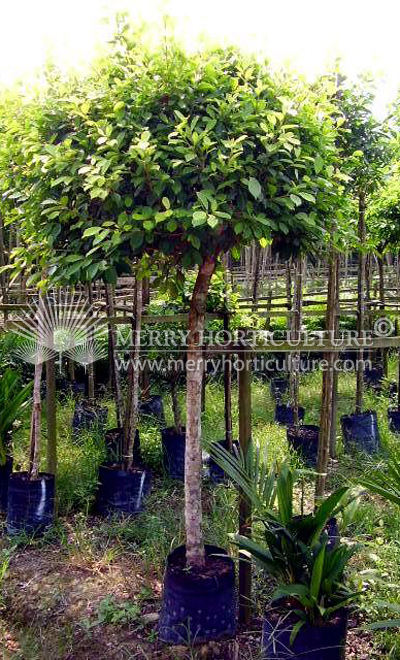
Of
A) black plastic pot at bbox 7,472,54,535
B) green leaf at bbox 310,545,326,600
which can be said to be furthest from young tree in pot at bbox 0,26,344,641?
black plastic pot at bbox 7,472,54,535

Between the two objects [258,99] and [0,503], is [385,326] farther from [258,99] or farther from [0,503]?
[258,99]

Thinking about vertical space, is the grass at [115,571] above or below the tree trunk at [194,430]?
below

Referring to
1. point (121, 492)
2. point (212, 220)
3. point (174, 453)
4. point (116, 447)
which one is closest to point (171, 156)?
point (212, 220)

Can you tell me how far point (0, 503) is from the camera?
4.02 metres

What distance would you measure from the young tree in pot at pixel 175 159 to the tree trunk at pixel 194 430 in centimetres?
27

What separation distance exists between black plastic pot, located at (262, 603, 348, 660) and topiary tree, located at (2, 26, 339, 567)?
142 cm

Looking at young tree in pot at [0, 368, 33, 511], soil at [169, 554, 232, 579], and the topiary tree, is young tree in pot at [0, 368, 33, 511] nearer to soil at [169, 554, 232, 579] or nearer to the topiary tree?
soil at [169, 554, 232, 579]

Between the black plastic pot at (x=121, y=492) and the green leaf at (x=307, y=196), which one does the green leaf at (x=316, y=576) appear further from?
the black plastic pot at (x=121, y=492)

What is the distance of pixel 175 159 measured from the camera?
7.22 feet

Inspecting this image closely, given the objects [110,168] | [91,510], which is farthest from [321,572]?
[91,510]

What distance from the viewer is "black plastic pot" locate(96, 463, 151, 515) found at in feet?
12.3

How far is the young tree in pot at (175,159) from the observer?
2.14 m
